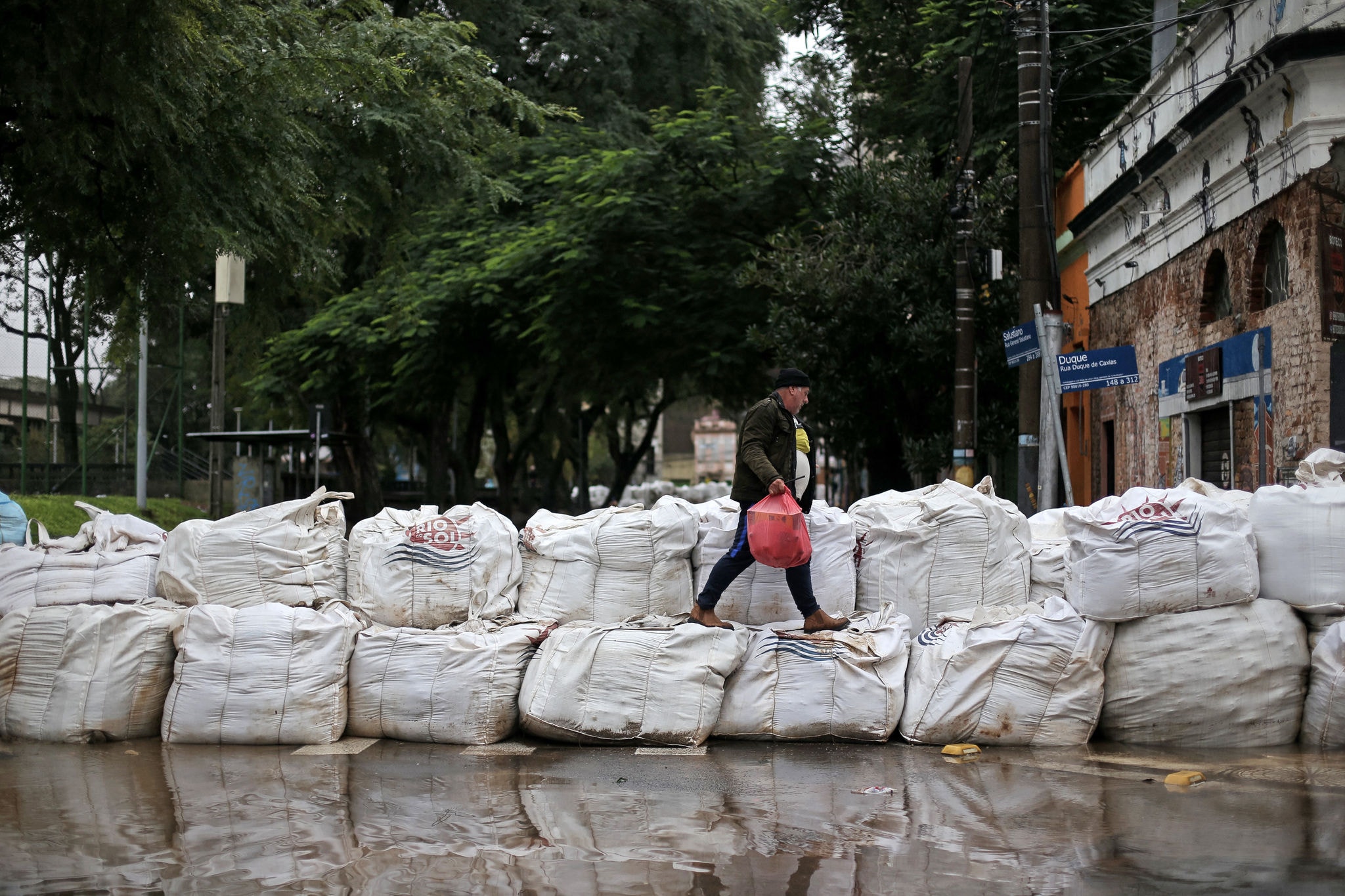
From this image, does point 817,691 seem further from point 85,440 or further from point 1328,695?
point 85,440

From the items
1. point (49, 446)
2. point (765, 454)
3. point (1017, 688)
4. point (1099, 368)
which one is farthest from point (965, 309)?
point (49, 446)

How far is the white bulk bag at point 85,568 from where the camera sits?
21.7 ft

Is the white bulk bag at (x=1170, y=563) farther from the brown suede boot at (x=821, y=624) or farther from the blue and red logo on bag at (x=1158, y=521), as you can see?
the brown suede boot at (x=821, y=624)

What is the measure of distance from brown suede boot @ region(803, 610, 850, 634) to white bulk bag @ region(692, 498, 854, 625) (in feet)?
0.80

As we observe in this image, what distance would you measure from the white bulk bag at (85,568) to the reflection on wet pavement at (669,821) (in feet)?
2.89

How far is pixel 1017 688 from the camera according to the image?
19.6 feet

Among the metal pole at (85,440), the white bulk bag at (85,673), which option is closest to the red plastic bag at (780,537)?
the white bulk bag at (85,673)

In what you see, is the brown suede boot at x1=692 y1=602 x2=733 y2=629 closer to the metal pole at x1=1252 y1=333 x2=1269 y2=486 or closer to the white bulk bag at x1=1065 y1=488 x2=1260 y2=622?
the white bulk bag at x1=1065 y1=488 x2=1260 y2=622

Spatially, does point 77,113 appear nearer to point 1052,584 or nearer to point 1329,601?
point 1052,584

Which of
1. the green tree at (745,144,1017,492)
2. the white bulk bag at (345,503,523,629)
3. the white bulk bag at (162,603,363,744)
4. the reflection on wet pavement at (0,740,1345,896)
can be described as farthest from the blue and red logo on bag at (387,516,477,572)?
the green tree at (745,144,1017,492)

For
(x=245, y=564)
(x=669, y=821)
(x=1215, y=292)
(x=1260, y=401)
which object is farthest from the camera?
(x=1215, y=292)

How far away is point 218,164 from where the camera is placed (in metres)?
9.06

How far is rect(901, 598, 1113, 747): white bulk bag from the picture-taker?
593 centimetres

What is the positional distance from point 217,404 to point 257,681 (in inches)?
530
